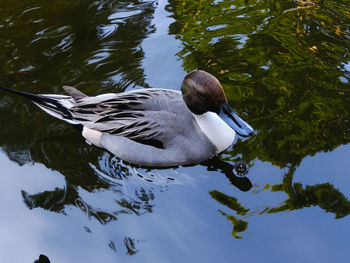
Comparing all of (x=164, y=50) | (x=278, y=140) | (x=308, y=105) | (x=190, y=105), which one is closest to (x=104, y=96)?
(x=190, y=105)

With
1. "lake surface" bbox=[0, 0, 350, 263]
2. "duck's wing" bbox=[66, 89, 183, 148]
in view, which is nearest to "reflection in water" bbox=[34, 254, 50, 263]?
"lake surface" bbox=[0, 0, 350, 263]

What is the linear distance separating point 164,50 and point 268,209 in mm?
2767

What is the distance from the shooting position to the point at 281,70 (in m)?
5.58

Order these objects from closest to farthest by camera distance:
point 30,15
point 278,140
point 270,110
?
point 278,140
point 270,110
point 30,15

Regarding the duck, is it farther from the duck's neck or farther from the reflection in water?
the reflection in water

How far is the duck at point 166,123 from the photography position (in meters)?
4.53

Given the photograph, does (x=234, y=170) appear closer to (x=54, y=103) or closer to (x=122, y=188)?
(x=122, y=188)

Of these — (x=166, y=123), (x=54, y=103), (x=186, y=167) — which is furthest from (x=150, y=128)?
(x=54, y=103)

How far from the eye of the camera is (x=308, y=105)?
16.7 ft

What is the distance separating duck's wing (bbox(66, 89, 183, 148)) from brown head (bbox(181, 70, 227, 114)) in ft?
0.62

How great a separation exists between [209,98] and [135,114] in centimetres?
75

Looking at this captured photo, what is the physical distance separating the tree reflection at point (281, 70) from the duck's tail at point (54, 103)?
1.53 metres

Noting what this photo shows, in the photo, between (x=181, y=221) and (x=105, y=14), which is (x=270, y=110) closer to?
(x=181, y=221)

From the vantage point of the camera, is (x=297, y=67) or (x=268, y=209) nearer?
(x=268, y=209)
